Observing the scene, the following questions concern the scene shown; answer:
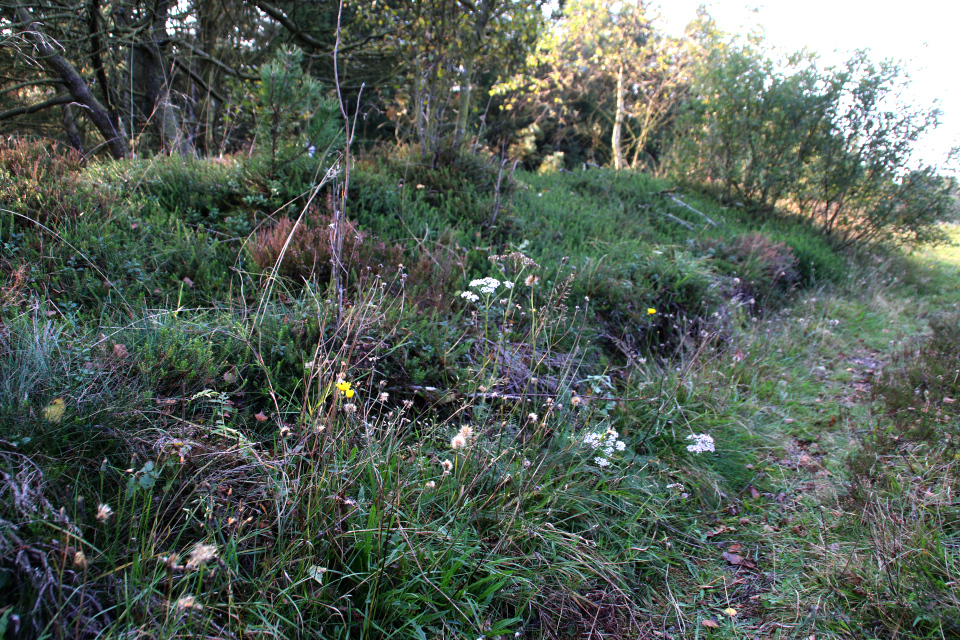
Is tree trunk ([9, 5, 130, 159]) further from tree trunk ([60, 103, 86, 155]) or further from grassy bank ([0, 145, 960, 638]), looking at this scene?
grassy bank ([0, 145, 960, 638])

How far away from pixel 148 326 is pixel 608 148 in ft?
61.3

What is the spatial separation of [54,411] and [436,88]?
5862mm

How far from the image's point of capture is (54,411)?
5.70 feet

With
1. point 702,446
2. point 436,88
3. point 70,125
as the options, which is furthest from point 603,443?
point 70,125

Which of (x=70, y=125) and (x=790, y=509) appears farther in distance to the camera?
(x=70, y=125)

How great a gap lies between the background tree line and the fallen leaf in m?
1.86

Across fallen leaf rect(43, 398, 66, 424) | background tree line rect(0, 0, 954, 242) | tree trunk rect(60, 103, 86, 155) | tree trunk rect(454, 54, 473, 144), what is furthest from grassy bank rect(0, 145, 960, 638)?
tree trunk rect(60, 103, 86, 155)

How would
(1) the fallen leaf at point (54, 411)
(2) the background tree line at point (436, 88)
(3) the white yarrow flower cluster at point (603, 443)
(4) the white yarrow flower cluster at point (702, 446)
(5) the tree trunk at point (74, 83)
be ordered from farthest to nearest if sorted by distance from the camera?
(2) the background tree line at point (436, 88) → (5) the tree trunk at point (74, 83) → (4) the white yarrow flower cluster at point (702, 446) → (3) the white yarrow flower cluster at point (603, 443) → (1) the fallen leaf at point (54, 411)

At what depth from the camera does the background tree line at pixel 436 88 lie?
5.50 m

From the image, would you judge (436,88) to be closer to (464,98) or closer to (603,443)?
(464,98)

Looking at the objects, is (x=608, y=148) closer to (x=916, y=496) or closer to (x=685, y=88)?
(x=685, y=88)

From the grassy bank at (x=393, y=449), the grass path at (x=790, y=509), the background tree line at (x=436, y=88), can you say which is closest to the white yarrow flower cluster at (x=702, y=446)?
the grassy bank at (x=393, y=449)

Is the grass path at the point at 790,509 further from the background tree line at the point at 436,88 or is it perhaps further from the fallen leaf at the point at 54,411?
the background tree line at the point at 436,88

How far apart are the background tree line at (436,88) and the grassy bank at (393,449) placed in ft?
4.10
